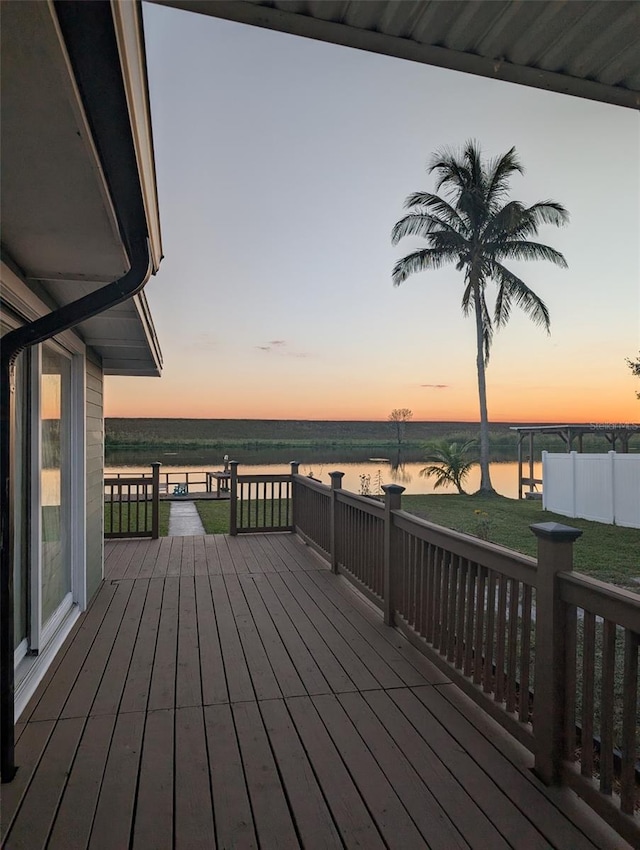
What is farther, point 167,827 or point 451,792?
point 451,792

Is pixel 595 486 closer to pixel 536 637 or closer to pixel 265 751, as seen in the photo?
pixel 536 637

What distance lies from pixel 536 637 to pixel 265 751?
1.18m

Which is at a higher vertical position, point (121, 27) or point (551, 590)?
point (121, 27)

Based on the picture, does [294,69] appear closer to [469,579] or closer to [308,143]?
[308,143]

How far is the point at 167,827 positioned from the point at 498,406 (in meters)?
26.2

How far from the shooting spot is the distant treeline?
33.6m

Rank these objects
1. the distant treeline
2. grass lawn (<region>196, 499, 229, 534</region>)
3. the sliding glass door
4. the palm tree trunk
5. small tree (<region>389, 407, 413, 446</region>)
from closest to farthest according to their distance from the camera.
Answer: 1. the sliding glass door
2. grass lawn (<region>196, 499, 229, 534</region>)
3. the palm tree trunk
4. small tree (<region>389, 407, 413, 446</region>)
5. the distant treeline

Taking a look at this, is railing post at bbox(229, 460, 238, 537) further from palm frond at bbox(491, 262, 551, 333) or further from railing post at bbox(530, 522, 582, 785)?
palm frond at bbox(491, 262, 551, 333)

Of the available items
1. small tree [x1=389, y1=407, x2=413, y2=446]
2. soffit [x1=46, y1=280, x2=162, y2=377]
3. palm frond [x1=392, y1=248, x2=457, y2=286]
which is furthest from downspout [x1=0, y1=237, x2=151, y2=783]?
small tree [x1=389, y1=407, x2=413, y2=446]

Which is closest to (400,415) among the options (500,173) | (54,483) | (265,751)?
(500,173)

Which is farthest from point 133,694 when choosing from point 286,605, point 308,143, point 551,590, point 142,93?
point 308,143

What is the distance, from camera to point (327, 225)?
9.23 meters

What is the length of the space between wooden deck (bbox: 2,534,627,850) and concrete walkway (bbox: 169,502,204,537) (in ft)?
13.6

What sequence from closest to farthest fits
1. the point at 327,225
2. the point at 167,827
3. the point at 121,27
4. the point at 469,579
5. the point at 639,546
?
the point at 121,27, the point at 167,827, the point at 469,579, the point at 639,546, the point at 327,225
